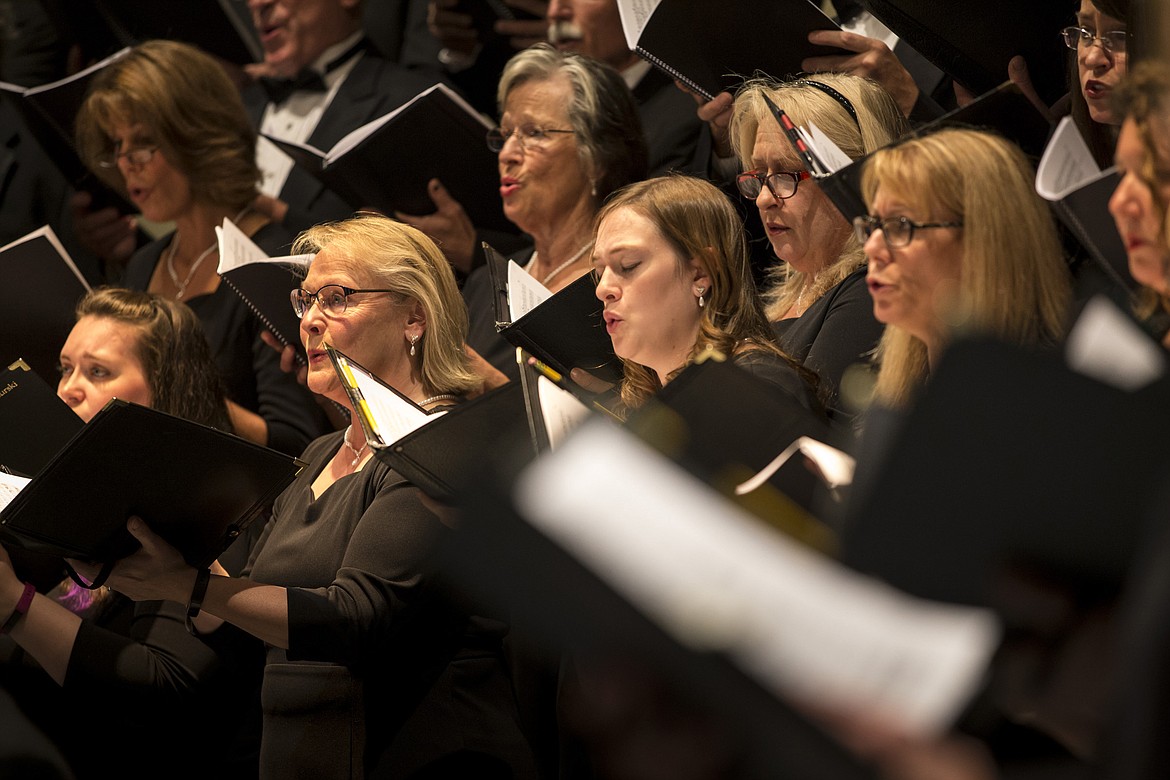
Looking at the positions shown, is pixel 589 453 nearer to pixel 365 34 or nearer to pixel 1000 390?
pixel 1000 390

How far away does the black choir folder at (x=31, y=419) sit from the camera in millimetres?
2756

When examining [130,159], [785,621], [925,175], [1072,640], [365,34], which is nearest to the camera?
[785,621]

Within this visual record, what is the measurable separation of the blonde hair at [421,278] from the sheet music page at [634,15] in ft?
1.97

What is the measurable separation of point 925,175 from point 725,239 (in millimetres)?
737

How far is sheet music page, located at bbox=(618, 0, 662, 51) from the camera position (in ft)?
9.68

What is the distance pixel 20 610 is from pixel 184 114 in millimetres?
1628

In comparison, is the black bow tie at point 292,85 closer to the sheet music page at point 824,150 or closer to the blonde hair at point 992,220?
the sheet music page at point 824,150

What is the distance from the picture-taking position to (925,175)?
186 centimetres

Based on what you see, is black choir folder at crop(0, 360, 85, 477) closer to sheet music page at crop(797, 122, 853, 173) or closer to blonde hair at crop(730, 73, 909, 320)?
blonde hair at crop(730, 73, 909, 320)

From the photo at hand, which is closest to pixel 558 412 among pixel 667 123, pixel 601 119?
pixel 601 119

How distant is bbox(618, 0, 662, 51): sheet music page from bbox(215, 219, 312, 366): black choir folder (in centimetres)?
81

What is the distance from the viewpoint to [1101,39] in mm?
2295

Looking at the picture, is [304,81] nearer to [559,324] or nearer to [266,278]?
[266,278]

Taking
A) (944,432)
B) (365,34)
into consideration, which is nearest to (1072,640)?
(944,432)
